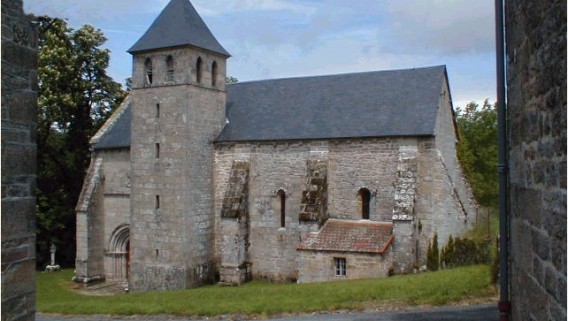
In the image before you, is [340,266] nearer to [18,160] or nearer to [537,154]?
[18,160]

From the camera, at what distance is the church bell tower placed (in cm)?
2431

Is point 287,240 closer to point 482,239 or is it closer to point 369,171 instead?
point 369,171

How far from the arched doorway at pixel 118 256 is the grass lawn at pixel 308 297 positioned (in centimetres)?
933

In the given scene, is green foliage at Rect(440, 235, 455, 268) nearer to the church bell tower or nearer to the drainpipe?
the church bell tower

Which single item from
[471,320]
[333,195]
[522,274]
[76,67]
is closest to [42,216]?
[76,67]

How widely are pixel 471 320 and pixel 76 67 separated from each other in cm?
2852

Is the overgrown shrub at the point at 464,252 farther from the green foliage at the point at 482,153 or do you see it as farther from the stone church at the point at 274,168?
the green foliage at the point at 482,153

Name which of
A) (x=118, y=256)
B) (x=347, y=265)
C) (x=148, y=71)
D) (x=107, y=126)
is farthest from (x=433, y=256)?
(x=107, y=126)

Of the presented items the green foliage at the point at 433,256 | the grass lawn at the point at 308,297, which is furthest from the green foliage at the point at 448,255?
the grass lawn at the point at 308,297

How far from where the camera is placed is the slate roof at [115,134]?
2842 centimetres

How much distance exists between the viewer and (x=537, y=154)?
4.84 m

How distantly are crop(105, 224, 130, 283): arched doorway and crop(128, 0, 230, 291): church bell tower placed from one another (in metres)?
3.29

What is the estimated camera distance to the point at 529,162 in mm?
5211

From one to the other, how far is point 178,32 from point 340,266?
12095 mm
